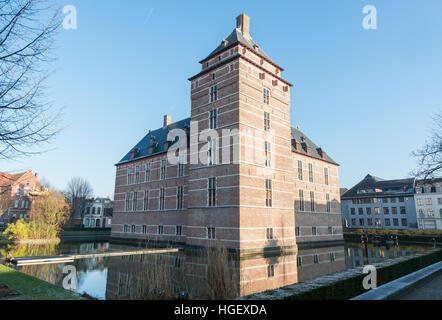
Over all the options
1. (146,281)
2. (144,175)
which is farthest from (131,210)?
(146,281)

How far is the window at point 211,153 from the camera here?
22.5 m

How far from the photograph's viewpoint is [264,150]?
23047 mm

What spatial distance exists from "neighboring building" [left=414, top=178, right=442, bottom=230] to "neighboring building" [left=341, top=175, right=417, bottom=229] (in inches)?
42.3

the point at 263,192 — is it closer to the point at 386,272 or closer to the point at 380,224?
the point at 386,272

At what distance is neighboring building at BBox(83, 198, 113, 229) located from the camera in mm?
62531

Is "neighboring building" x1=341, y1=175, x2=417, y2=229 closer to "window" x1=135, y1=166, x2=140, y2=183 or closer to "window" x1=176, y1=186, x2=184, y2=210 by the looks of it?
"window" x1=176, y1=186, x2=184, y2=210

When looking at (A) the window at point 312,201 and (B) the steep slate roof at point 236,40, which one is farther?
(A) the window at point 312,201

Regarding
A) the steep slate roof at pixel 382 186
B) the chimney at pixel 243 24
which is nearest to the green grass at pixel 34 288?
the chimney at pixel 243 24

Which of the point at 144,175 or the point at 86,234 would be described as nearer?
the point at 144,175

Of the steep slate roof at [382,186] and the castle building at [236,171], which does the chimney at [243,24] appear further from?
the steep slate roof at [382,186]

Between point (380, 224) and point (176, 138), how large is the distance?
43234 mm

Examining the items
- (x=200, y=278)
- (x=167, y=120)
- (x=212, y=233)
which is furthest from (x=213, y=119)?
(x=167, y=120)

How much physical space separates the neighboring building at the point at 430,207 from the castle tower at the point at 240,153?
120 ft

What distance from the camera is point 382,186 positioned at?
53.0 m
